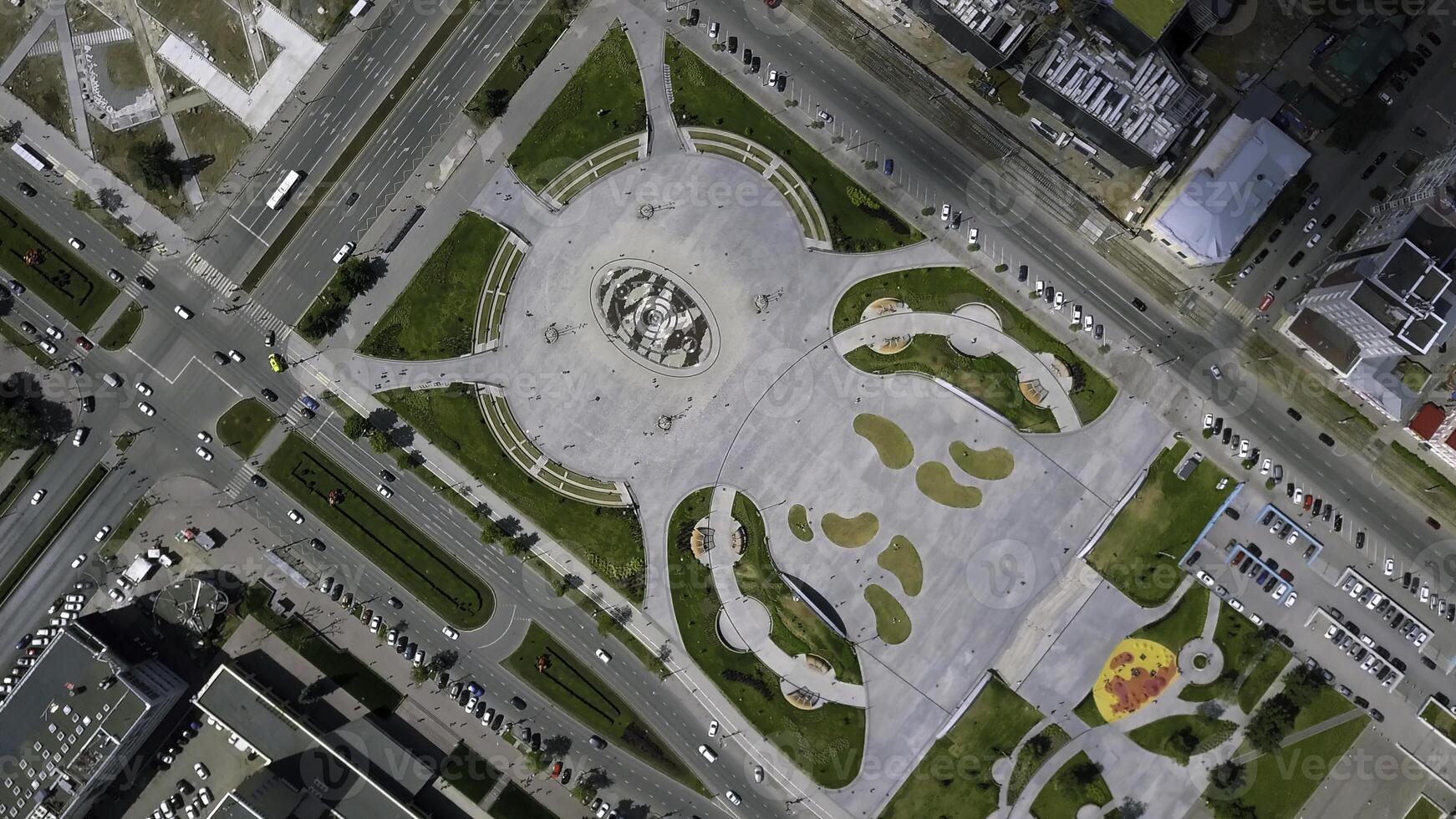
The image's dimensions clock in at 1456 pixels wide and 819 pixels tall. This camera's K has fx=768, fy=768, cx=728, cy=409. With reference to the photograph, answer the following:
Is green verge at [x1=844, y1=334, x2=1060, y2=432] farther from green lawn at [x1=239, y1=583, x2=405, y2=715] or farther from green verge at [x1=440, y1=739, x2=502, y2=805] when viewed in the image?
green lawn at [x1=239, y1=583, x2=405, y2=715]

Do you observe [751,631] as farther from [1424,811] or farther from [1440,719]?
[1424,811]

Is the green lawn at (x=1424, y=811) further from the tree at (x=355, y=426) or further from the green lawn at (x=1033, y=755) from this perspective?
the tree at (x=355, y=426)

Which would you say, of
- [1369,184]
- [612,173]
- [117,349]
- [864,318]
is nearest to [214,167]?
[117,349]

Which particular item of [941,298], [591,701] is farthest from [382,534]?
[941,298]

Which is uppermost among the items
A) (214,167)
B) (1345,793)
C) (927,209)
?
(927,209)

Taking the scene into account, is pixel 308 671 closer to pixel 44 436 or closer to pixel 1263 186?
pixel 44 436

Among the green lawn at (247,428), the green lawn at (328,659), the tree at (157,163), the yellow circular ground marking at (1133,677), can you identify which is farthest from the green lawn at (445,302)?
the yellow circular ground marking at (1133,677)
